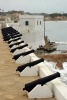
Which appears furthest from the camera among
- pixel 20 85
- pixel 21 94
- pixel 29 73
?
pixel 29 73

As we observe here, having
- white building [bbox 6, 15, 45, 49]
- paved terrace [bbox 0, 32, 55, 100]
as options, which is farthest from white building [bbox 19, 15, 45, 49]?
paved terrace [bbox 0, 32, 55, 100]

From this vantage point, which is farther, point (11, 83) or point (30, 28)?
point (30, 28)

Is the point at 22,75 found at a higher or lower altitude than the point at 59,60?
higher

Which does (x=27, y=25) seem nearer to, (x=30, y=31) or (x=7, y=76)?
(x=30, y=31)

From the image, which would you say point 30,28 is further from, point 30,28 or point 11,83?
point 11,83

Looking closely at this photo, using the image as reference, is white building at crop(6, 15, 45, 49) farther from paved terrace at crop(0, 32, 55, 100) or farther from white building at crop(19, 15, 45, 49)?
paved terrace at crop(0, 32, 55, 100)

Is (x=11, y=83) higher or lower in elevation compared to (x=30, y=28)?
higher

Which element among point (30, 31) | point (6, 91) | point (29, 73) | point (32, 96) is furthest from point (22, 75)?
point (30, 31)

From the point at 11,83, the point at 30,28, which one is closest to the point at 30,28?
the point at 30,28

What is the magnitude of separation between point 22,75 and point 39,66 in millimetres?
591

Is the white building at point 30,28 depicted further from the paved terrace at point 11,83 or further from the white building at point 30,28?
the paved terrace at point 11,83

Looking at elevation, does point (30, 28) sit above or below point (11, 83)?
below

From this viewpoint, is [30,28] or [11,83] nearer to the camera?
[11,83]

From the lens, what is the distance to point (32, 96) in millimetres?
6691
